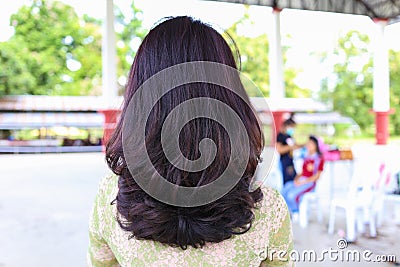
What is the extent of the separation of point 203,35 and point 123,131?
0.62 feet

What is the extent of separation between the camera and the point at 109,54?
669 centimetres

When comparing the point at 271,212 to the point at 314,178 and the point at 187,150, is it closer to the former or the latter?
the point at 187,150

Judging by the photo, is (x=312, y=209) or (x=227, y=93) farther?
(x=312, y=209)

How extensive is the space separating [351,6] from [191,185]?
8.83 m

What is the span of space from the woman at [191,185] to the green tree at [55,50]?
14.4 m

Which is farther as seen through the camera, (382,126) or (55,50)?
(55,50)

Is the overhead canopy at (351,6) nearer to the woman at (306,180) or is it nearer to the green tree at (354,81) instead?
the woman at (306,180)

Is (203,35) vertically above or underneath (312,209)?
above

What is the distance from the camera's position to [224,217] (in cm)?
64

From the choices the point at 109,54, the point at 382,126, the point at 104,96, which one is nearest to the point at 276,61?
the point at 382,126

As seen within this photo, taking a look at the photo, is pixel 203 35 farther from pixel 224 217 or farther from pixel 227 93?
pixel 224 217

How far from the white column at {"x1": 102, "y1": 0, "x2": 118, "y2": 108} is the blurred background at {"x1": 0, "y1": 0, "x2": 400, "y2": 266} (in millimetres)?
16

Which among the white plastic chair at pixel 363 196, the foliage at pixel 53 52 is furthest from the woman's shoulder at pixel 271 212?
the foliage at pixel 53 52

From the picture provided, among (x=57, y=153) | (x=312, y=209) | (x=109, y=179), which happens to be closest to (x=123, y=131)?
(x=109, y=179)
